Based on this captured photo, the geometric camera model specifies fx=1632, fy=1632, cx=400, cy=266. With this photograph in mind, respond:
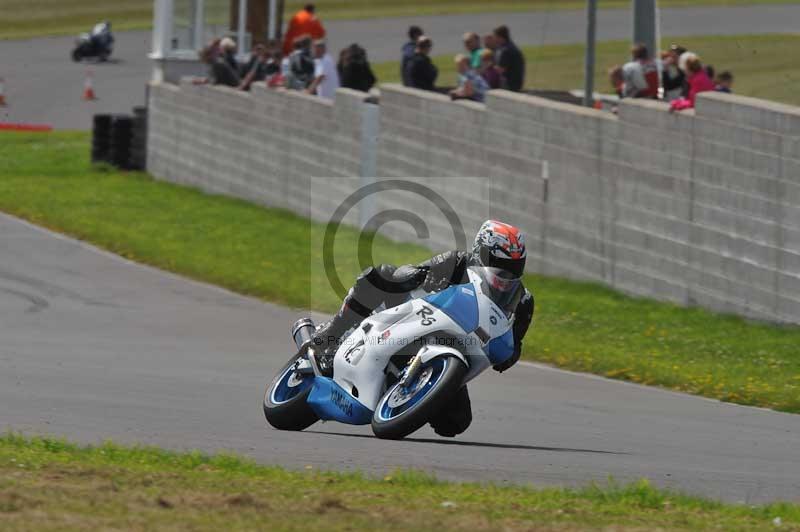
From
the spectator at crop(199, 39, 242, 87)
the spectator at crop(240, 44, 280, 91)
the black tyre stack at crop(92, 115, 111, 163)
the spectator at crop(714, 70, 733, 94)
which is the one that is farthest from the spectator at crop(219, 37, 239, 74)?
the spectator at crop(714, 70, 733, 94)

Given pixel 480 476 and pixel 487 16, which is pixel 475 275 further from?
pixel 487 16

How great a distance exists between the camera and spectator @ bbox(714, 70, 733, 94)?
19172 mm

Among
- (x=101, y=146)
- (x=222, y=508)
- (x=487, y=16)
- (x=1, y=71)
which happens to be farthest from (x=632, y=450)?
(x=487, y=16)

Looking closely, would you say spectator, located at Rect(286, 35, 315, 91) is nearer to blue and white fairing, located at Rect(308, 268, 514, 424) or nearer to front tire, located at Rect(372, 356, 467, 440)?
blue and white fairing, located at Rect(308, 268, 514, 424)

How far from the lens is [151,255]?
22.7 meters

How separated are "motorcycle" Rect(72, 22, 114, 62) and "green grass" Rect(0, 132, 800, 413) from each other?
12458mm

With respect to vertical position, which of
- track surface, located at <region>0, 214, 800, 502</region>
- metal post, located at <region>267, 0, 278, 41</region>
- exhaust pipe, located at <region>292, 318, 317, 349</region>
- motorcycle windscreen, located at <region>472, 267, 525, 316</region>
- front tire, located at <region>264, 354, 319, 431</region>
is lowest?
track surface, located at <region>0, 214, 800, 502</region>

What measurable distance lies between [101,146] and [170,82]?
2.04 meters

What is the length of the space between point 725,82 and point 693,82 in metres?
1.08

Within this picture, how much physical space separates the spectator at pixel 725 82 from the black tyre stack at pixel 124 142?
15639mm

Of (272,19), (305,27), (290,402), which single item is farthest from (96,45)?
(290,402)

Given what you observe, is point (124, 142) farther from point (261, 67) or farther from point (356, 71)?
point (356, 71)

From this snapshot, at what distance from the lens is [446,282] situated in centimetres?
998

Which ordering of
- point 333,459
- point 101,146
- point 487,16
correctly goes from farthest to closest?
point 487,16 → point 101,146 → point 333,459
